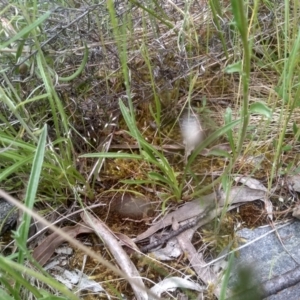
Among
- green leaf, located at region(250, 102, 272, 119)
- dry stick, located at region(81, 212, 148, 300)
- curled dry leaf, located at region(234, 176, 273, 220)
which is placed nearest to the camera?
green leaf, located at region(250, 102, 272, 119)

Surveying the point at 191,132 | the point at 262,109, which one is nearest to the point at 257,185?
the point at 191,132

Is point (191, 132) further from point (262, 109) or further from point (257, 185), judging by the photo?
point (262, 109)

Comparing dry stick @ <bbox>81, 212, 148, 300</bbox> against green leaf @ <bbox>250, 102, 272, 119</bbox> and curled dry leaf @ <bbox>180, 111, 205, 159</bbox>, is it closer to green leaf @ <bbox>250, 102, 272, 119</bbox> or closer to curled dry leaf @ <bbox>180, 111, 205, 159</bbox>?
curled dry leaf @ <bbox>180, 111, 205, 159</bbox>

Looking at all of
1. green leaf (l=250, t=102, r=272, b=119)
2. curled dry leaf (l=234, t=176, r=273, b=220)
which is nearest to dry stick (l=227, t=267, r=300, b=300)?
curled dry leaf (l=234, t=176, r=273, b=220)

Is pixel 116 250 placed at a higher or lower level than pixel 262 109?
lower

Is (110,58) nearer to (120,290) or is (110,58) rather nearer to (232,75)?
(232,75)

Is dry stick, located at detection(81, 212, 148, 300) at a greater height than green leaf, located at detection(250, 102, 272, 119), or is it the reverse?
green leaf, located at detection(250, 102, 272, 119)

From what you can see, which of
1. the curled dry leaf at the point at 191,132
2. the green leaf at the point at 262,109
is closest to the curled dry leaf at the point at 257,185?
the curled dry leaf at the point at 191,132

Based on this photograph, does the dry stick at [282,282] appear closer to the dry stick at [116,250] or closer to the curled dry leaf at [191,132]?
the dry stick at [116,250]

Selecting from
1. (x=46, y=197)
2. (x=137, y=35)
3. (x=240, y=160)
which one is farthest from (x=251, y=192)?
(x=137, y=35)

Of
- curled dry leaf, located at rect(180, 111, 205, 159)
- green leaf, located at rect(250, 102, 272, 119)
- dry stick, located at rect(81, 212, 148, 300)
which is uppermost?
green leaf, located at rect(250, 102, 272, 119)

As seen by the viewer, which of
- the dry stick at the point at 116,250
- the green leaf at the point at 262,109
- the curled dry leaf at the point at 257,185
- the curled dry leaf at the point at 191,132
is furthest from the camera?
the curled dry leaf at the point at 191,132

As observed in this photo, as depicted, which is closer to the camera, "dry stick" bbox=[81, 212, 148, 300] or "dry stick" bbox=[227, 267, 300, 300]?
"dry stick" bbox=[227, 267, 300, 300]

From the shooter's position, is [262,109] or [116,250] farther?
[116,250]
